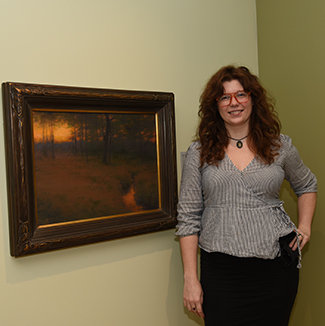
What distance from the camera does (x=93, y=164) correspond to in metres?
1.39

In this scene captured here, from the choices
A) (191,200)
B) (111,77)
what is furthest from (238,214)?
(111,77)

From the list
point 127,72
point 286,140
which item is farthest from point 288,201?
point 127,72

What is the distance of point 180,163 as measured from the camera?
65.6 inches

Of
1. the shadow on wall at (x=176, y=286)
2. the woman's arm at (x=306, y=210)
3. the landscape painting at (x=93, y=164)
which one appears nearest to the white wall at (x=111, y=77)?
the shadow on wall at (x=176, y=286)

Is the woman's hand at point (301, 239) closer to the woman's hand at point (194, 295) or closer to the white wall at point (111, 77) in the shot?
the woman's hand at point (194, 295)

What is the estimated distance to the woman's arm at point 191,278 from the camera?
4.50 ft

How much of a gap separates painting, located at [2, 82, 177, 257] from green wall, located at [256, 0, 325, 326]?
0.70 m

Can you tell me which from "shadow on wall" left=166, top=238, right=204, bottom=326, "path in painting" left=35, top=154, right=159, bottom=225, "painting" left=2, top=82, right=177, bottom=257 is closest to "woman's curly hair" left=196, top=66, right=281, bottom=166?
"painting" left=2, top=82, right=177, bottom=257

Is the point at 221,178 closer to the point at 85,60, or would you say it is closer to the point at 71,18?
the point at 85,60

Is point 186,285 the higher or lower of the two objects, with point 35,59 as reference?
lower

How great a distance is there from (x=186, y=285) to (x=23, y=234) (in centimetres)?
67

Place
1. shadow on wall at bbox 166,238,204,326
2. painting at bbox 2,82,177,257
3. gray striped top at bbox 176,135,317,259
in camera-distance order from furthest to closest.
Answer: shadow on wall at bbox 166,238,204,326 → gray striped top at bbox 176,135,317,259 → painting at bbox 2,82,177,257

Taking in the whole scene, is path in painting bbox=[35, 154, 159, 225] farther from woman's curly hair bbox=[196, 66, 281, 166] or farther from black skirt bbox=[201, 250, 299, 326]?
black skirt bbox=[201, 250, 299, 326]

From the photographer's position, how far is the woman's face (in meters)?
1.41
